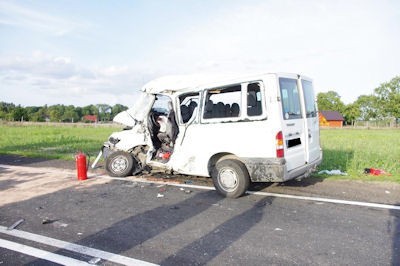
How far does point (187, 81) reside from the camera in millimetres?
7293

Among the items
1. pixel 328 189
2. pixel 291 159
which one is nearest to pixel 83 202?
pixel 291 159

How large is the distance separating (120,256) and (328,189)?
469cm

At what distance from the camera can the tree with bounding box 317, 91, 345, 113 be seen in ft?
336

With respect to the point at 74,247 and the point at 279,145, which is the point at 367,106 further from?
the point at 74,247

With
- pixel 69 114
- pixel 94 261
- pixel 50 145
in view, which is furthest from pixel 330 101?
pixel 94 261

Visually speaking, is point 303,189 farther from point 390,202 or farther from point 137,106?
point 137,106

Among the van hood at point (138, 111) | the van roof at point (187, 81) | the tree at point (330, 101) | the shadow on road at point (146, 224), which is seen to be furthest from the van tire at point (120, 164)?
the tree at point (330, 101)

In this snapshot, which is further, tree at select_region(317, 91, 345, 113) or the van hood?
tree at select_region(317, 91, 345, 113)

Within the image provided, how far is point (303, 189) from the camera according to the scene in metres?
6.96

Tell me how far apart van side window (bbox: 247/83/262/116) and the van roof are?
18 cm

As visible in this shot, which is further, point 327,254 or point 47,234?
point 47,234

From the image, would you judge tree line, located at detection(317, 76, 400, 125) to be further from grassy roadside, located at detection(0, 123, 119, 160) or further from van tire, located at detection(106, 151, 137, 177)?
Answer: van tire, located at detection(106, 151, 137, 177)

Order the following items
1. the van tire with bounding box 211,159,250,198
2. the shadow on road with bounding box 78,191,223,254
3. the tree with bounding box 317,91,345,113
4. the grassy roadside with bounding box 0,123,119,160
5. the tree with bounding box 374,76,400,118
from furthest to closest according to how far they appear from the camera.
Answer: the tree with bounding box 317,91,345,113 < the tree with bounding box 374,76,400,118 < the grassy roadside with bounding box 0,123,119,160 < the van tire with bounding box 211,159,250,198 < the shadow on road with bounding box 78,191,223,254

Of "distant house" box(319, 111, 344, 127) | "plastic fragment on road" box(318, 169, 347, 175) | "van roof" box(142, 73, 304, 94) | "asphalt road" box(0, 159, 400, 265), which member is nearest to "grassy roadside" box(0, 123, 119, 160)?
"van roof" box(142, 73, 304, 94)
